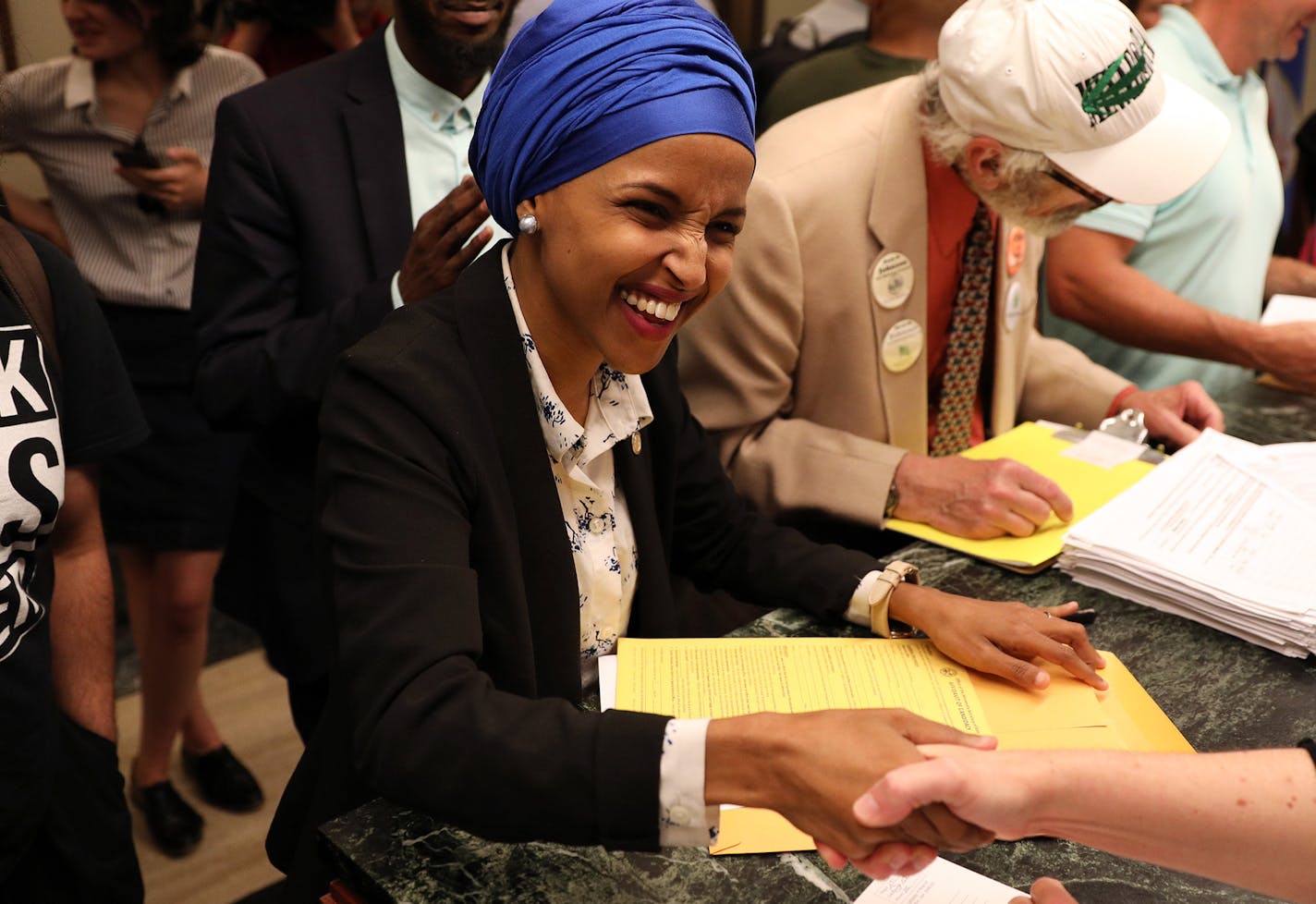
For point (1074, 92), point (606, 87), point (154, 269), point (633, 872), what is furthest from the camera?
point (154, 269)

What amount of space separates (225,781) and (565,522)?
1920 millimetres

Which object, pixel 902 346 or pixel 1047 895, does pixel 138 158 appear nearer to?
pixel 902 346

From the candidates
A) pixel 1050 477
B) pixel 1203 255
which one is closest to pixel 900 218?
pixel 1050 477

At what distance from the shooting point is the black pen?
59.4 inches

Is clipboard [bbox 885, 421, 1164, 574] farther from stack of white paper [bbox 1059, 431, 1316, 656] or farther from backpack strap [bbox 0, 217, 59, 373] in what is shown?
backpack strap [bbox 0, 217, 59, 373]

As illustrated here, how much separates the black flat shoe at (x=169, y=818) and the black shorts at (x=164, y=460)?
587mm

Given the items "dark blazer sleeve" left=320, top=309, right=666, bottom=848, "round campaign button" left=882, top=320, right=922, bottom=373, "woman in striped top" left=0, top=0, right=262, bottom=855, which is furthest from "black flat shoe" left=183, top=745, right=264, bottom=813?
"round campaign button" left=882, top=320, right=922, bottom=373

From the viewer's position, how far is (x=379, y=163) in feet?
6.06

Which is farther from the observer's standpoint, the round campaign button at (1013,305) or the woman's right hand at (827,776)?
the round campaign button at (1013,305)

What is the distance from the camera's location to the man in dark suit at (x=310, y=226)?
1751mm

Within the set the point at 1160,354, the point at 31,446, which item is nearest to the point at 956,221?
the point at 1160,354

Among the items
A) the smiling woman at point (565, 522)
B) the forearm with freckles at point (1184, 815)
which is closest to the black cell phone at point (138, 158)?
the smiling woman at point (565, 522)

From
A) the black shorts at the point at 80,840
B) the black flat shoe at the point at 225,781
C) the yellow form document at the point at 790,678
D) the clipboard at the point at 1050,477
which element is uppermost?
the yellow form document at the point at 790,678

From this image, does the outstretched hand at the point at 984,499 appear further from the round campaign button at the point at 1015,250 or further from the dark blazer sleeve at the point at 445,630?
the dark blazer sleeve at the point at 445,630
